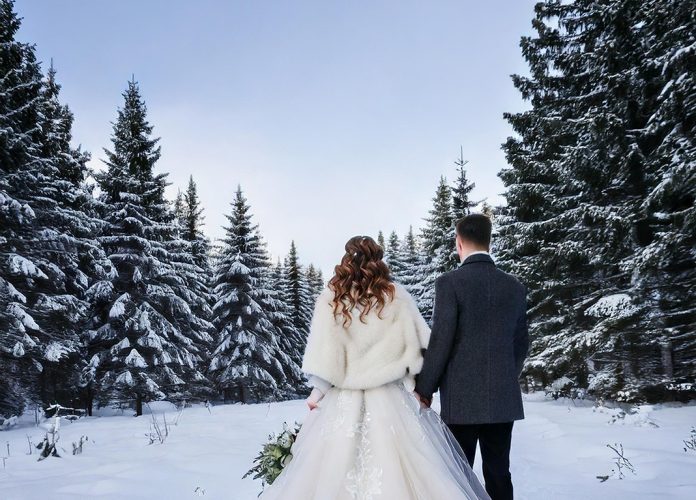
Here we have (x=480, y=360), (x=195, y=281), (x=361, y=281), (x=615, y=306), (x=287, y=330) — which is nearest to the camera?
(x=480, y=360)

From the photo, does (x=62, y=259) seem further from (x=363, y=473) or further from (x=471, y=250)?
(x=471, y=250)

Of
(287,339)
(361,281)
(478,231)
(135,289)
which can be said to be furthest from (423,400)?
(287,339)

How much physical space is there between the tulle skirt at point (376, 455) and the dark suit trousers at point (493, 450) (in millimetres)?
124

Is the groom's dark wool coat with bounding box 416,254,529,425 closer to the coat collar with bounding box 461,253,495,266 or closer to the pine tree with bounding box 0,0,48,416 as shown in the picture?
the coat collar with bounding box 461,253,495,266

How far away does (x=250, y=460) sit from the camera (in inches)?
307

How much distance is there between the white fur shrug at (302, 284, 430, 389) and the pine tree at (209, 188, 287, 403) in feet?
74.0

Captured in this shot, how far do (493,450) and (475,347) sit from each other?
92 cm

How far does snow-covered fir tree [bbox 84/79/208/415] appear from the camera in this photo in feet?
58.8

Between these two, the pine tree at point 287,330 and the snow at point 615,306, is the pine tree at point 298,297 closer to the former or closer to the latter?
the pine tree at point 287,330

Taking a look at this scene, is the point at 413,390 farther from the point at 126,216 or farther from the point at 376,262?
the point at 126,216

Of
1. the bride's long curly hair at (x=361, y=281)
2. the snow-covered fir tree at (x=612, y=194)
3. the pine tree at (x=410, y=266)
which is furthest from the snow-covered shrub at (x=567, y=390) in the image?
the pine tree at (x=410, y=266)

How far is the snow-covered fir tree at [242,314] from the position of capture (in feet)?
84.1

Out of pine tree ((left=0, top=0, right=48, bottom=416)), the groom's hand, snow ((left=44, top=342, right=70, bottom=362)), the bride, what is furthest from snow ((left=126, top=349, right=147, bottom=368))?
the groom's hand

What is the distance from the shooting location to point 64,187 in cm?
1695
